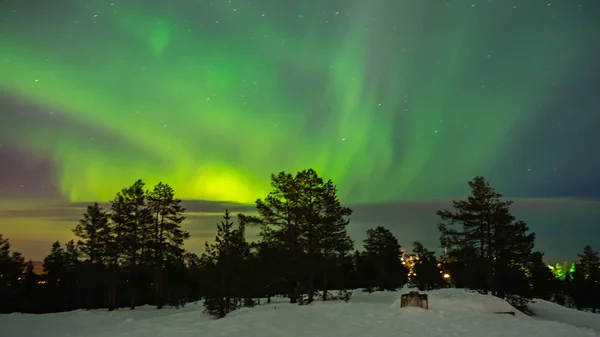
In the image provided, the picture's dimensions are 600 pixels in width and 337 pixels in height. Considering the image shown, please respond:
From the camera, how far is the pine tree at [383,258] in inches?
2191

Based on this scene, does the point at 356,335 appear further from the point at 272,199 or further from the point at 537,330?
the point at 272,199

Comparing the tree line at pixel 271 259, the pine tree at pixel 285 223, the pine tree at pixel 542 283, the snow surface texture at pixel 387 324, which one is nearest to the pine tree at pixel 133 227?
the tree line at pixel 271 259

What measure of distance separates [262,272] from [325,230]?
605 cm

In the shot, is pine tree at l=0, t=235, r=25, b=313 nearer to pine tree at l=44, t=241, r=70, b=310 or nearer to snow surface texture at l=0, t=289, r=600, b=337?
pine tree at l=44, t=241, r=70, b=310

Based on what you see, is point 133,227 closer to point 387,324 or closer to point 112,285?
point 112,285

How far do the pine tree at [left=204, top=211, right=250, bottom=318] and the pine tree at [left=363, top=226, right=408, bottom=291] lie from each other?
105 feet

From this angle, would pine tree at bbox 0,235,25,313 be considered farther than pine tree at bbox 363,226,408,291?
No

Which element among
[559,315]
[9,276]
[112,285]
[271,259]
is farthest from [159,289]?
[559,315]

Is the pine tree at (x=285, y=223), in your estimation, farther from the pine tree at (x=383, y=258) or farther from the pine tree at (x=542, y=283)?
the pine tree at (x=542, y=283)

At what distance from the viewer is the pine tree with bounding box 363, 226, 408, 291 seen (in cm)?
5566

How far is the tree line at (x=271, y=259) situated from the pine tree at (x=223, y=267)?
63 mm

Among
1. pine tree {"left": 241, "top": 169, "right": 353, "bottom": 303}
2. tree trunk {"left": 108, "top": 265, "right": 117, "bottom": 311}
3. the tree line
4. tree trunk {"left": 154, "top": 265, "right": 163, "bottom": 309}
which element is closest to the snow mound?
the tree line

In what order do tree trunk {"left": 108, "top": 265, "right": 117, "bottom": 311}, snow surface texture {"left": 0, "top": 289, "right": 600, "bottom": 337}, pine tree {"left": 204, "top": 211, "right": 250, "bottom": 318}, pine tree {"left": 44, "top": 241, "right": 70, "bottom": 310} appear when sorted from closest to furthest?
snow surface texture {"left": 0, "top": 289, "right": 600, "bottom": 337}
pine tree {"left": 204, "top": 211, "right": 250, "bottom": 318}
tree trunk {"left": 108, "top": 265, "right": 117, "bottom": 311}
pine tree {"left": 44, "top": 241, "right": 70, "bottom": 310}

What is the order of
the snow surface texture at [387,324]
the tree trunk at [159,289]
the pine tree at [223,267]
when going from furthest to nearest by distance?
1. the tree trunk at [159,289]
2. the pine tree at [223,267]
3. the snow surface texture at [387,324]
